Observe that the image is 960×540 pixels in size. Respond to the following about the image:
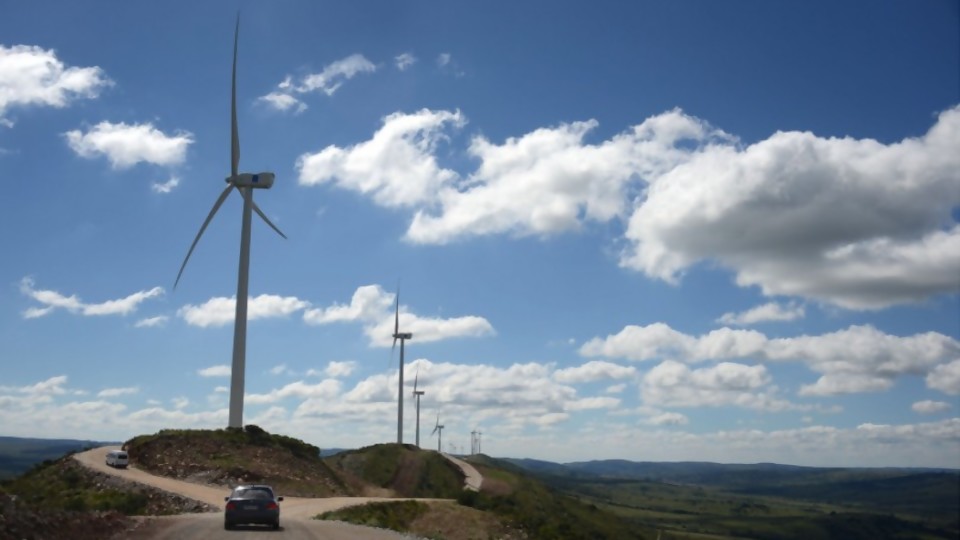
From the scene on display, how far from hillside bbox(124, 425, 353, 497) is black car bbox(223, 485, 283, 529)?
34142 mm

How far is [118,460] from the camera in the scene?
75375 mm

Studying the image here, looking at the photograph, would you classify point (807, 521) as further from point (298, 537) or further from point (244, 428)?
point (298, 537)

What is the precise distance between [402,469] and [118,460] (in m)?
66.2

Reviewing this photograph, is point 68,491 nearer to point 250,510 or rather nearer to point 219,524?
point 219,524

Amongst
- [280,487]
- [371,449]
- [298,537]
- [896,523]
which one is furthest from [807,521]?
[298,537]

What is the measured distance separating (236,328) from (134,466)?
15674 millimetres

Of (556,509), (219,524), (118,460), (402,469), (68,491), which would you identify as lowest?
(556,509)

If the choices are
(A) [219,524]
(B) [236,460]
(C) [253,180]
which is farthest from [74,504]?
(C) [253,180]

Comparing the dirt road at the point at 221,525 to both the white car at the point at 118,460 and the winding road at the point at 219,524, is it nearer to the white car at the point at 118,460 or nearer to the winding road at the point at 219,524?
the winding road at the point at 219,524

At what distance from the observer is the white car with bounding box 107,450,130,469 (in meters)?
75.1

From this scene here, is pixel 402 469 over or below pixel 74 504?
below

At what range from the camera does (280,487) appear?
72000 mm

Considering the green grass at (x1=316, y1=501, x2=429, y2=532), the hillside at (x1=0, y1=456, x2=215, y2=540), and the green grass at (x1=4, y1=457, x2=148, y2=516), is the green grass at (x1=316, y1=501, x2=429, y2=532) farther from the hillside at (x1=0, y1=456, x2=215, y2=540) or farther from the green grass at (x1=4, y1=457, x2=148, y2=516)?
the green grass at (x1=4, y1=457, x2=148, y2=516)

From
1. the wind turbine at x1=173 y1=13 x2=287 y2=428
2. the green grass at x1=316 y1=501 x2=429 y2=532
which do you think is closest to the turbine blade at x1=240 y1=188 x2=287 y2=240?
the wind turbine at x1=173 y1=13 x2=287 y2=428
